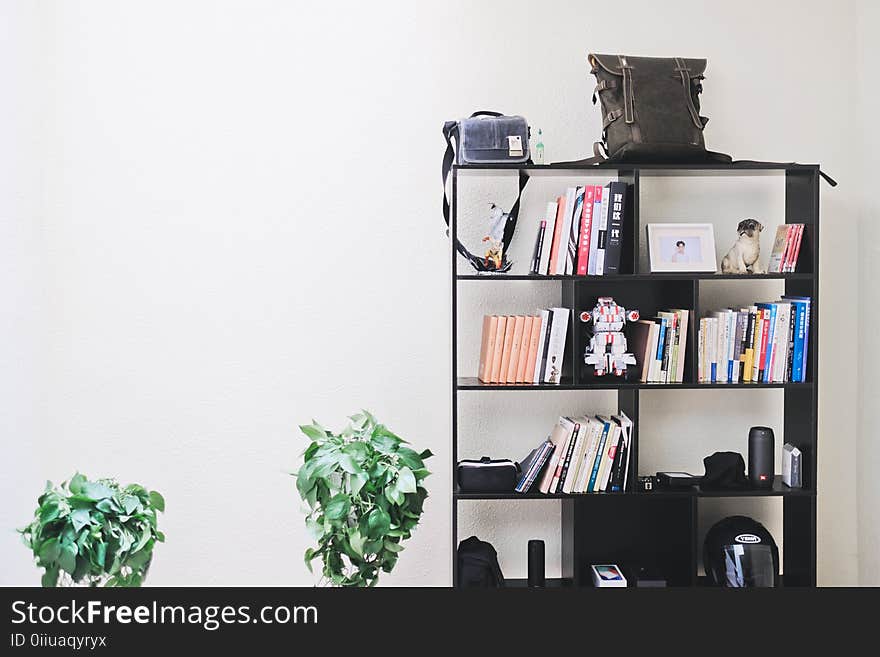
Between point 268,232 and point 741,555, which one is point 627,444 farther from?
point 268,232

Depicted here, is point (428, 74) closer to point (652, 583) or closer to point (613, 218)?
point (613, 218)

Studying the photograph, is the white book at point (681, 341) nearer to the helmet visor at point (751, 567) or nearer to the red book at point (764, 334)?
the red book at point (764, 334)

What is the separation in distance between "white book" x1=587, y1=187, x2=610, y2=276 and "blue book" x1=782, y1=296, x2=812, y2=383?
656 mm

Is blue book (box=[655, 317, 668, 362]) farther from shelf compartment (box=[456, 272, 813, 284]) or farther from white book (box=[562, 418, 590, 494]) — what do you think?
white book (box=[562, 418, 590, 494])

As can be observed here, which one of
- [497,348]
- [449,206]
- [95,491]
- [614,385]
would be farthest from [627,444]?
[95,491]

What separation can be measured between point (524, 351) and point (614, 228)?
1.56 feet

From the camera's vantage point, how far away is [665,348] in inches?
109

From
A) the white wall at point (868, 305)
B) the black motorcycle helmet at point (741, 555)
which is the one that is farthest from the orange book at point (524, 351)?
the white wall at point (868, 305)

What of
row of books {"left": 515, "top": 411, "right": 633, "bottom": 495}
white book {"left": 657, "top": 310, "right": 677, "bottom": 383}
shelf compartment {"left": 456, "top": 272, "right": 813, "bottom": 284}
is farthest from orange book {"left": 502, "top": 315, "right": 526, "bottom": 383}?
white book {"left": 657, "top": 310, "right": 677, "bottom": 383}

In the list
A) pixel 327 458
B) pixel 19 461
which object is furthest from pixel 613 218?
pixel 19 461

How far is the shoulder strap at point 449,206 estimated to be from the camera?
279 centimetres

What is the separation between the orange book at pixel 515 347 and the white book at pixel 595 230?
26 centimetres

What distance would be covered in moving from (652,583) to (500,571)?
19.2 inches

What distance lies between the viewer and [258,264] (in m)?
2.99
